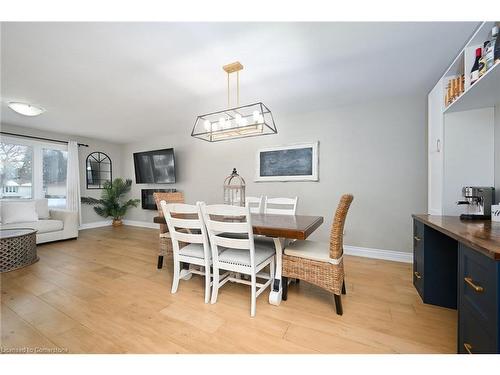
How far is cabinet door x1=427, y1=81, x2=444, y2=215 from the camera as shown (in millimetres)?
1984

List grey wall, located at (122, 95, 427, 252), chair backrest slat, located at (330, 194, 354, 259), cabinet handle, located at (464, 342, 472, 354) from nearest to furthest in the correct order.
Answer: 1. cabinet handle, located at (464, 342, 472, 354)
2. chair backrest slat, located at (330, 194, 354, 259)
3. grey wall, located at (122, 95, 427, 252)

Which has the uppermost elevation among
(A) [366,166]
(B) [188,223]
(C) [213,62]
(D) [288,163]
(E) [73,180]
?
(C) [213,62]

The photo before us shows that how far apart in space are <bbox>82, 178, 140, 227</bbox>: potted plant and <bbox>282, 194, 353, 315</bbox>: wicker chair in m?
5.05

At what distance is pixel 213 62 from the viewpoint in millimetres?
1983

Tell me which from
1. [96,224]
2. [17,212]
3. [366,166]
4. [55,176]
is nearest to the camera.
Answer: [366,166]

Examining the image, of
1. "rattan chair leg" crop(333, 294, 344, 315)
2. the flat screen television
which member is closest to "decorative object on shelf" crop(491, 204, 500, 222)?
"rattan chair leg" crop(333, 294, 344, 315)

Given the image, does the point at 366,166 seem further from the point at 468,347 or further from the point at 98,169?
the point at 98,169

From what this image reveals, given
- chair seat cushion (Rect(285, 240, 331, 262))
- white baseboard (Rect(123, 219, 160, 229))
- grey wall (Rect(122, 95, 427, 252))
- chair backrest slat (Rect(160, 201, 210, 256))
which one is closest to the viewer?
chair seat cushion (Rect(285, 240, 331, 262))

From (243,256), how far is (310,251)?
1.93 feet

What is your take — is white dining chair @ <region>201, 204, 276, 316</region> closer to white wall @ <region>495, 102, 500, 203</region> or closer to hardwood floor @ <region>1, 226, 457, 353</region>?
hardwood floor @ <region>1, 226, 457, 353</region>

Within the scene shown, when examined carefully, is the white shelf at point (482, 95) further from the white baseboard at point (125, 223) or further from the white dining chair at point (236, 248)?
the white baseboard at point (125, 223)

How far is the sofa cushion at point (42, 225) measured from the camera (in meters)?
3.34

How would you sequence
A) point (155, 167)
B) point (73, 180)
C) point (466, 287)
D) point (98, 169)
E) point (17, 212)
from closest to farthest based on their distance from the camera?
point (466, 287)
point (17, 212)
point (73, 180)
point (155, 167)
point (98, 169)

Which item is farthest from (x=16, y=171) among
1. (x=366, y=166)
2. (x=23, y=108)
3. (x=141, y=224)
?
(x=366, y=166)
